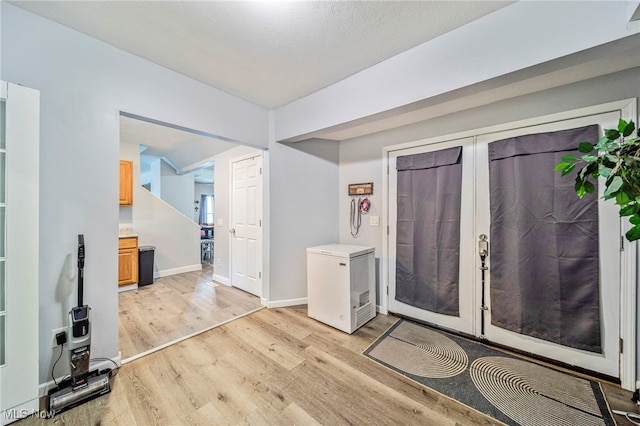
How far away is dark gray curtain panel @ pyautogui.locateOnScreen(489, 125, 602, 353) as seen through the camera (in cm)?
185

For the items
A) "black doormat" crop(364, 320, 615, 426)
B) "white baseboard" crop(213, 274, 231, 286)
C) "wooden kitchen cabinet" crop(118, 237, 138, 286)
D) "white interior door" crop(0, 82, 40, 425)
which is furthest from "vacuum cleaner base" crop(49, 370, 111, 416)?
"wooden kitchen cabinet" crop(118, 237, 138, 286)

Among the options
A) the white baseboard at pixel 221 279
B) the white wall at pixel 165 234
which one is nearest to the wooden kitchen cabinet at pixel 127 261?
the white wall at pixel 165 234

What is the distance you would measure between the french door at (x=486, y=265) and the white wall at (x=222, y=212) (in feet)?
9.27

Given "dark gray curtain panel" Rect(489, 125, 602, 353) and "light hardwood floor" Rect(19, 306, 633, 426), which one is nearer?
"light hardwood floor" Rect(19, 306, 633, 426)

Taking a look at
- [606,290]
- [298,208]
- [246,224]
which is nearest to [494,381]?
[606,290]

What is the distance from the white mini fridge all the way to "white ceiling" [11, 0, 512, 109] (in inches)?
75.8

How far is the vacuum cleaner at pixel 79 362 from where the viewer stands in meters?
1.58

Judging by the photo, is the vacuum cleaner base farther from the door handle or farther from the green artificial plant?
the door handle

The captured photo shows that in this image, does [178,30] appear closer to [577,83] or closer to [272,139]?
[272,139]

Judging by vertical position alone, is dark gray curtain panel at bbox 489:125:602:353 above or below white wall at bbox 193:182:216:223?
below

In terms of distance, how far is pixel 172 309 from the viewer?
122 inches

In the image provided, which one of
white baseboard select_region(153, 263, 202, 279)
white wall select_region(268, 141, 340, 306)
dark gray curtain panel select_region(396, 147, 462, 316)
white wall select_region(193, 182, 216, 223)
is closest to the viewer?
dark gray curtain panel select_region(396, 147, 462, 316)

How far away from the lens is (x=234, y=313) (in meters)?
2.99

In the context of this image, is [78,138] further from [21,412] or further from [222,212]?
[222,212]
